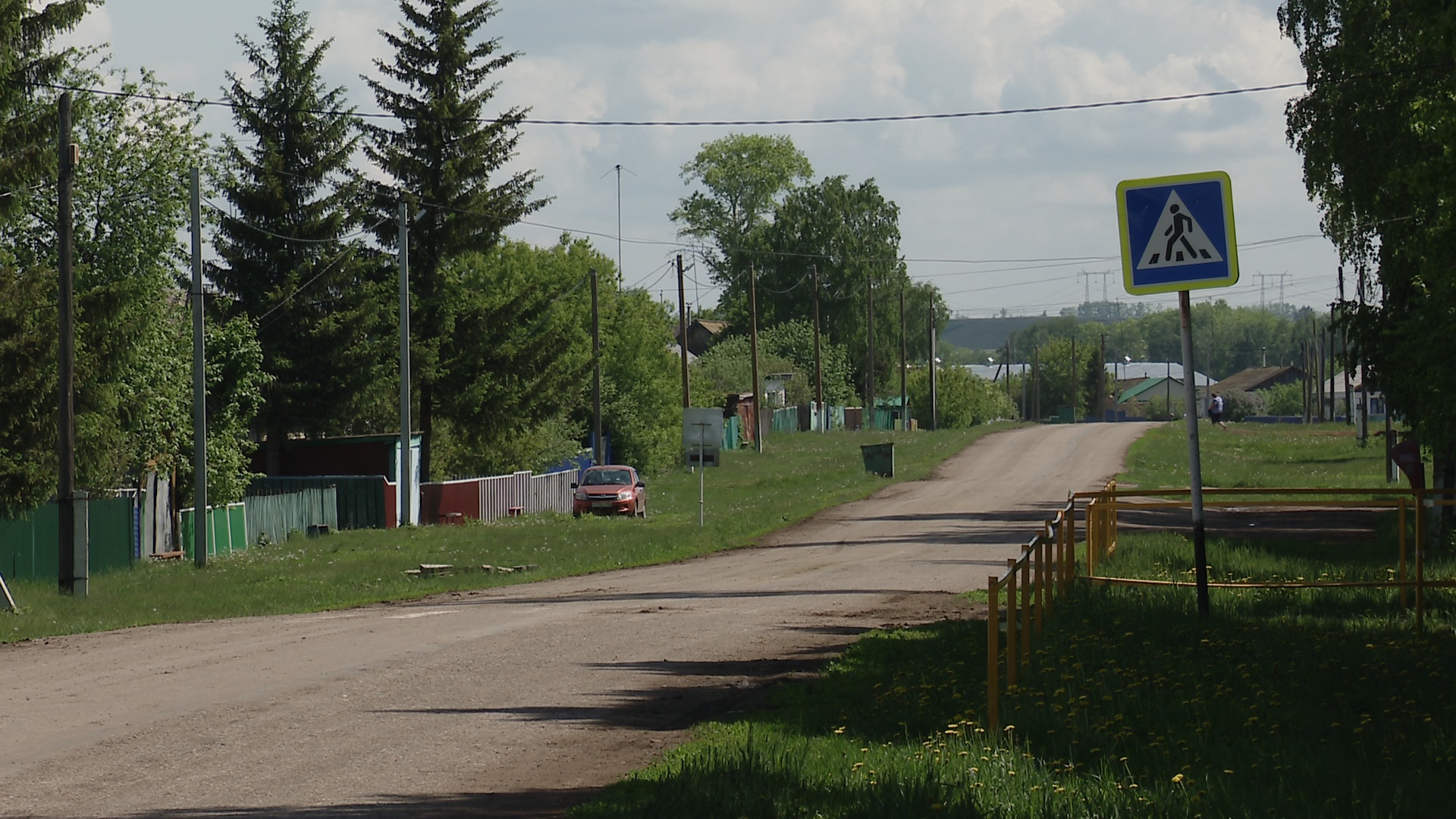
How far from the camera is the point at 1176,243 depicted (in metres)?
11.3

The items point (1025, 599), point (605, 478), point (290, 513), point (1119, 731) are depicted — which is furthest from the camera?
point (605, 478)

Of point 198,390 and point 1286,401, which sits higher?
point 1286,401

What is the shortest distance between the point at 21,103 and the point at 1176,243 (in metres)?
23.0

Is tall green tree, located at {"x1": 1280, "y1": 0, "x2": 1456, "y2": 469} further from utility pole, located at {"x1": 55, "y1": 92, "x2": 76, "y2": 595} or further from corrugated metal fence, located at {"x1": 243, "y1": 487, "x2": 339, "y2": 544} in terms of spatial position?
corrugated metal fence, located at {"x1": 243, "y1": 487, "x2": 339, "y2": 544}

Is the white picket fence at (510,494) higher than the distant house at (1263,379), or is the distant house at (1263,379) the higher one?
the distant house at (1263,379)

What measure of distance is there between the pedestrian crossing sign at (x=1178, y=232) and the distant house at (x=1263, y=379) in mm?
174687

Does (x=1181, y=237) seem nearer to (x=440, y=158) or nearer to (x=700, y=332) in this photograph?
(x=440, y=158)

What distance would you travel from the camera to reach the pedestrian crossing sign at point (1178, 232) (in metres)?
11.2

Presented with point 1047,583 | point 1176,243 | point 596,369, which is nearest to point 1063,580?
point 1047,583

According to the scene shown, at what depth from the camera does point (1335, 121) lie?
26594 millimetres

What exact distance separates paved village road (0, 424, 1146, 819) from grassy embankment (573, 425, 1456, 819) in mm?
934

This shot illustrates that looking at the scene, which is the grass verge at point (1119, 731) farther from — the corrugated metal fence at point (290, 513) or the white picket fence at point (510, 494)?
the white picket fence at point (510, 494)

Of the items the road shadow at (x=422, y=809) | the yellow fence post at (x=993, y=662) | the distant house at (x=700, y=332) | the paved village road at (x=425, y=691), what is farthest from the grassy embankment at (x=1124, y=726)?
the distant house at (x=700, y=332)

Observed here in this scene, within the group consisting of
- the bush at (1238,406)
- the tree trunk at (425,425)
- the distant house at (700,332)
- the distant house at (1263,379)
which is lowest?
the tree trunk at (425,425)
